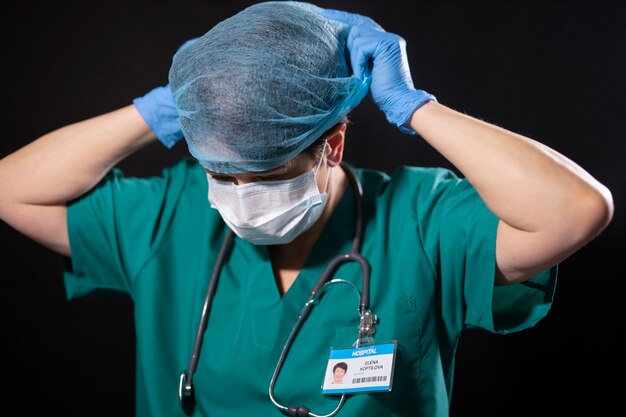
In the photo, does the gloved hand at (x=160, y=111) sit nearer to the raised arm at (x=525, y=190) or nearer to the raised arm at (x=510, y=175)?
the raised arm at (x=510, y=175)

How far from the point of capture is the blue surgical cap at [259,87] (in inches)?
49.7

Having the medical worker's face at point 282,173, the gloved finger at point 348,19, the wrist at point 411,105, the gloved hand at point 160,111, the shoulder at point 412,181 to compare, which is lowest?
the shoulder at point 412,181

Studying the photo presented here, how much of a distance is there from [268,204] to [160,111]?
32 centimetres

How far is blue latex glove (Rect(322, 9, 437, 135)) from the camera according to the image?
4.39 ft

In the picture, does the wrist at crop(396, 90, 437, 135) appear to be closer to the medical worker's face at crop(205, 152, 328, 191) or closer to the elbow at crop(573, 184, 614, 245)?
the medical worker's face at crop(205, 152, 328, 191)

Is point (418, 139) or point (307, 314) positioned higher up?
point (418, 139)

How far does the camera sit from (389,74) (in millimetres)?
1358

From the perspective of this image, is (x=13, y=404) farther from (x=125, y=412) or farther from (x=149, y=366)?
(x=149, y=366)

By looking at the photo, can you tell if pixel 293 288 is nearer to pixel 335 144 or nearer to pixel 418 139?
pixel 335 144

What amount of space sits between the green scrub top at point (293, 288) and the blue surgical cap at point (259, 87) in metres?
0.28

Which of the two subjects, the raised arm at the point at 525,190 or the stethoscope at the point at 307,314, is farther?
the stethoscope at the point at 307,314

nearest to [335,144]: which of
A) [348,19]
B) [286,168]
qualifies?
[286,168]

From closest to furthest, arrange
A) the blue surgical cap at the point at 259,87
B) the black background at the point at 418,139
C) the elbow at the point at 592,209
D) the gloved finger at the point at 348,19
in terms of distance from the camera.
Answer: the elbow at the point at 592,209 → the blue surgical cap at the point at 259,87 → the gloved finger at the point at 348,19 → the black background at the point at 418,139

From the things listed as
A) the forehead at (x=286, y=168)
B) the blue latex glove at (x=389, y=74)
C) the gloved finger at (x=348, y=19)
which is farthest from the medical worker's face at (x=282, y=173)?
the gloved finger at (x=348, y=19)
